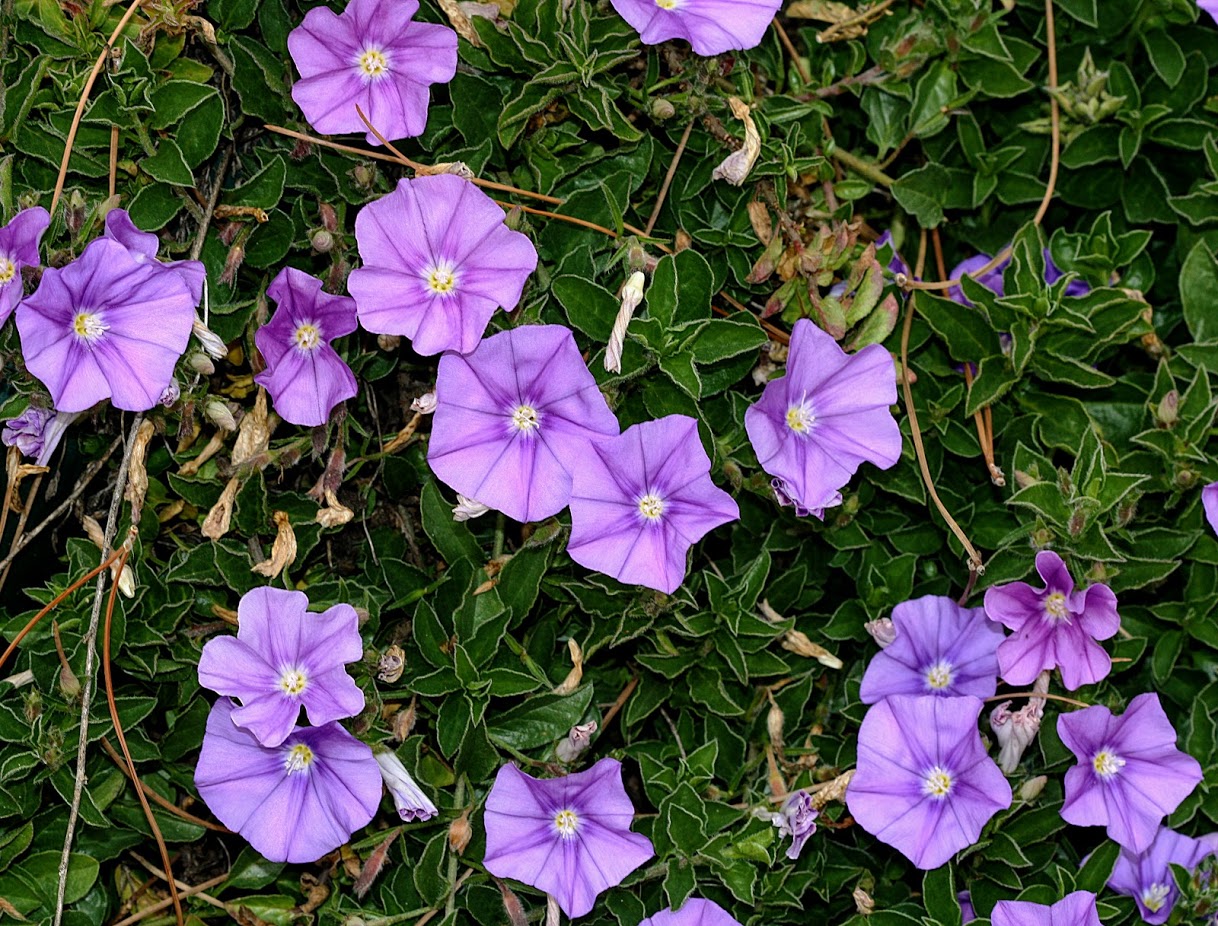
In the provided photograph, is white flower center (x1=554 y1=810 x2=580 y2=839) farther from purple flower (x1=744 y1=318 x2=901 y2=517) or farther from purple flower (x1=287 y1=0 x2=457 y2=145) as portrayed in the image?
purple flower (x1=287 y1=0 x2=457 y2=145)

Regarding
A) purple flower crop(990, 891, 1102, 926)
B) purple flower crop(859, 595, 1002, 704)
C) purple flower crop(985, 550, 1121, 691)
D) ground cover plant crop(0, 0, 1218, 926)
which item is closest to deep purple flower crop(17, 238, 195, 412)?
ground cover plant crop(0, 0, 1218, 926)

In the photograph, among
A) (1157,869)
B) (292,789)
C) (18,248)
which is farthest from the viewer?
(1157,869)

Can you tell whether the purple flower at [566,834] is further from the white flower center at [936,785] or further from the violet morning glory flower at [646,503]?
the white flower center at [936,785]

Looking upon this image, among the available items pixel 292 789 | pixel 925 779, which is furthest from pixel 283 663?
pixel 925 779

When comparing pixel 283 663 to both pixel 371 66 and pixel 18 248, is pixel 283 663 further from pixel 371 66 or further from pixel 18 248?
pixel 371 66

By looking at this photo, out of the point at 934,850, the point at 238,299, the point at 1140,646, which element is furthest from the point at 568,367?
the point at 1140,646

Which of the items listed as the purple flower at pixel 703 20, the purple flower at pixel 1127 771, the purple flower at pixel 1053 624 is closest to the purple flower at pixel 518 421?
the purple flower at pixel 703 20

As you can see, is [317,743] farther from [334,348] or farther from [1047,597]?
[1047,597]
